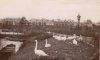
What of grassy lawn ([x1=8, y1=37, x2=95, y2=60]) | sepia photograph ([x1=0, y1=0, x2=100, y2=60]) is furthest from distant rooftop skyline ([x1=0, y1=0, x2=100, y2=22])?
grassy lawn ([x1=8, y1=37, x2=95, y2=60])

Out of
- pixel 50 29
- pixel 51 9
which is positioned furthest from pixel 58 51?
pixel 51 9

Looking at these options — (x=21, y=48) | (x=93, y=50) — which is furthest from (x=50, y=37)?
(x=93, y=50)

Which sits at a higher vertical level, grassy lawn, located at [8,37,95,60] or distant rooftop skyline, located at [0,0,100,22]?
distant rooftop skyline, located at [0,0,100,22]

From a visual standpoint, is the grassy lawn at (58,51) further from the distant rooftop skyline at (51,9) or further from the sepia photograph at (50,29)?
the distant rooftop skyline at (51,9)

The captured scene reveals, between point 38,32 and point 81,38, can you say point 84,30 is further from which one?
point 38,32

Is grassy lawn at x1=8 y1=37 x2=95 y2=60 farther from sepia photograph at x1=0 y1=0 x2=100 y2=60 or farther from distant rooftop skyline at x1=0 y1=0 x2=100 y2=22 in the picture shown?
distant rooftop skyline at x1=0 y1=0 x2=100 y2=22

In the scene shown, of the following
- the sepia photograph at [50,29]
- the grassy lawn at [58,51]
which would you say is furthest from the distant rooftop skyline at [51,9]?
the grassy lawn at [58,51]
